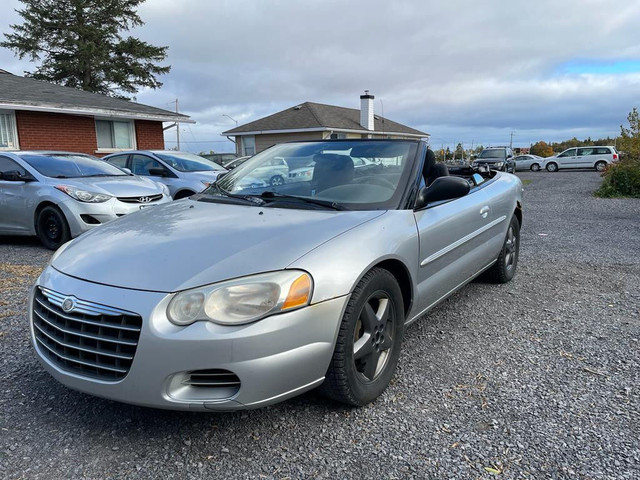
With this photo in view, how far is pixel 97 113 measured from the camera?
1564cm

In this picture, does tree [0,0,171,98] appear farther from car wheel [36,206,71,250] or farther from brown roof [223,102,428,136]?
car wheel [36,206,71,250]

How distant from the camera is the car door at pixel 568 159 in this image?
110ft

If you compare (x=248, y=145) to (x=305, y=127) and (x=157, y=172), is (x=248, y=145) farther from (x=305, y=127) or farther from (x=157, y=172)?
(x=157, y=172)

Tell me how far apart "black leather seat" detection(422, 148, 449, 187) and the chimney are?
29.2 metres

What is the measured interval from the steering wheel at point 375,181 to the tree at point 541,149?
61921 mm

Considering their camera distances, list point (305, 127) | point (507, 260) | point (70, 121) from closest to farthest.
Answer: point (507, 260)
point (70, 121)
point (305, 127)

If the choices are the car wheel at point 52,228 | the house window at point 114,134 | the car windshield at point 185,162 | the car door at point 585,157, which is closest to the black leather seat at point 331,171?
the car wheel at point 52,228

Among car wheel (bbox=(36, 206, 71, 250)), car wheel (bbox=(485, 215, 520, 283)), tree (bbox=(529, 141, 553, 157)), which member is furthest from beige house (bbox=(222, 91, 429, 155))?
tree (bbox=(529, 141, 553, 157))

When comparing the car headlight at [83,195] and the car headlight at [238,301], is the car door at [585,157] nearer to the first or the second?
the car headlight at [83,195]

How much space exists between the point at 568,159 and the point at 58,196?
1350 inches

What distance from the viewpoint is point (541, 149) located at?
62438 millimetres

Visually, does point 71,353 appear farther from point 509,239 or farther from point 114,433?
point 509,239

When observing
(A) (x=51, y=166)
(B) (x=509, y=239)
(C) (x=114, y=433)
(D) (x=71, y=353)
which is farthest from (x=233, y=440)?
(A) (x=51, y=166)

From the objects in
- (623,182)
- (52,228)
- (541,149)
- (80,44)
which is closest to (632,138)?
(623,182)
